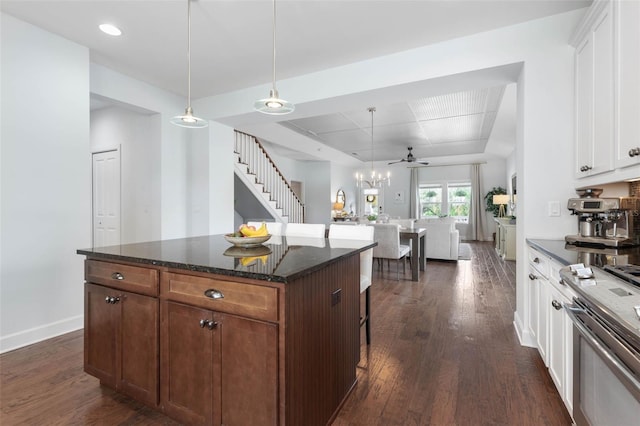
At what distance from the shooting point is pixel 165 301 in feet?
5.24

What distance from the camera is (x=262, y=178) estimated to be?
20.7 feet

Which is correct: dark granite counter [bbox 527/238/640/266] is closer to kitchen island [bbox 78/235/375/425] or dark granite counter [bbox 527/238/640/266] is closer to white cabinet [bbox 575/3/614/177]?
white cabinet [bbox 575/3/614/177]

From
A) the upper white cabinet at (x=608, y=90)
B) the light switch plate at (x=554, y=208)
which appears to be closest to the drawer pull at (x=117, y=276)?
the upper white cabinet at (x=608, y=90)

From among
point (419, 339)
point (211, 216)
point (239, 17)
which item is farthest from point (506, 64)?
point (211, 216)

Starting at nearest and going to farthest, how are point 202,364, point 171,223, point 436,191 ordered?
point 202,364, point 171,223, point 436,191

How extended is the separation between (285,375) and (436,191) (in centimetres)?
1055

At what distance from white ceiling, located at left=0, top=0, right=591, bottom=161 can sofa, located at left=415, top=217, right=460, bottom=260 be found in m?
3.55

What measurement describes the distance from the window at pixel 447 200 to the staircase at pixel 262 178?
5591mm

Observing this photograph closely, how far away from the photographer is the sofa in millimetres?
6141

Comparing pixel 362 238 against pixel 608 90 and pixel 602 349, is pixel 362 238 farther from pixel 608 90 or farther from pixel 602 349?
pixel 608 90

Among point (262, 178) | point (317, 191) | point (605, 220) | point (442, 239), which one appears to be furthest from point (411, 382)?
point (317, 191)

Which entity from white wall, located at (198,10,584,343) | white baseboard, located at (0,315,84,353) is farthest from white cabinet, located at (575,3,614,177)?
white baseboard, located at (0,315,84,353)

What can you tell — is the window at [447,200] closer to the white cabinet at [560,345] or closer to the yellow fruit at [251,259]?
the white cabinet at [560,345]

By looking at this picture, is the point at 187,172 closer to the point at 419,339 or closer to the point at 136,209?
the point at 136,209
